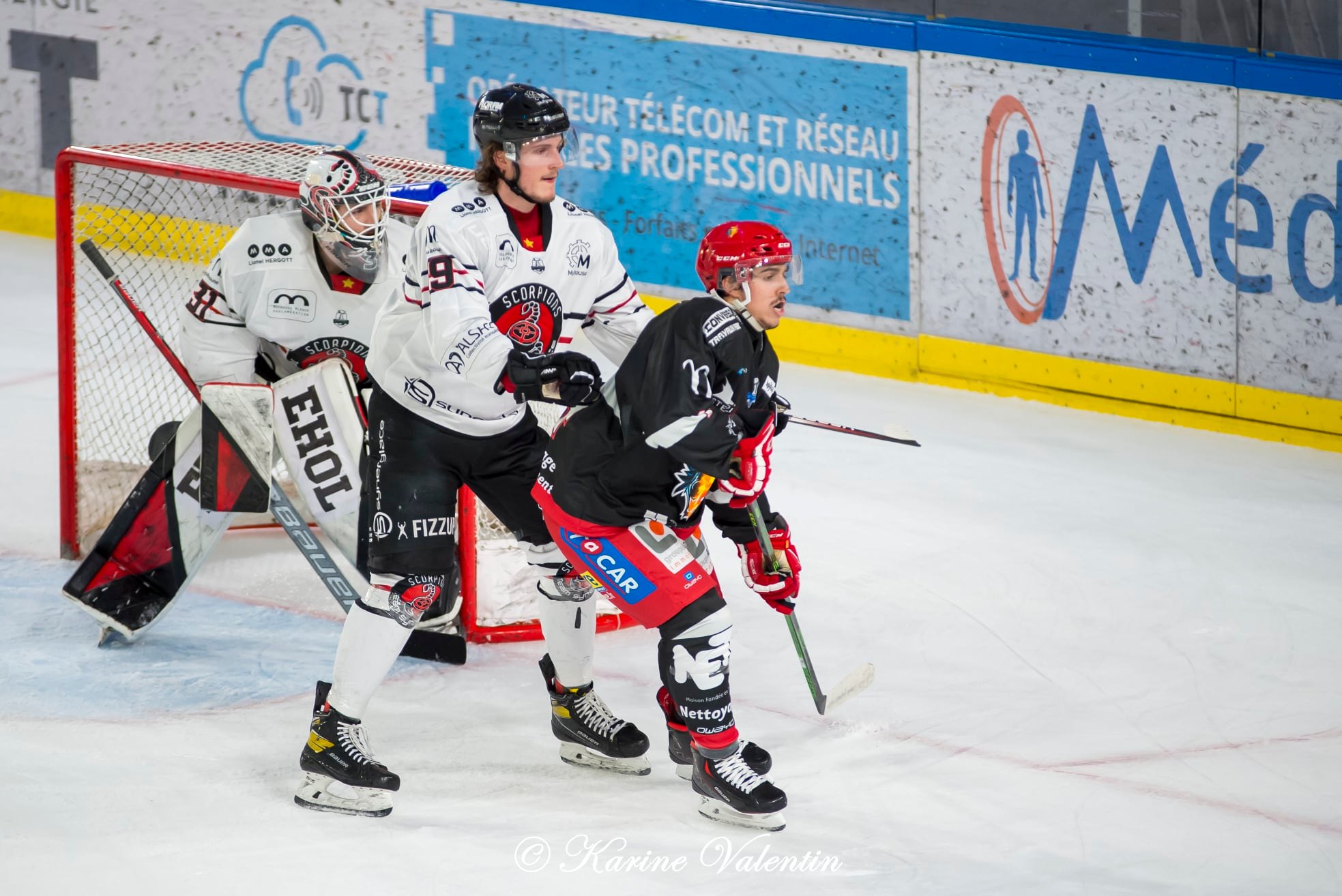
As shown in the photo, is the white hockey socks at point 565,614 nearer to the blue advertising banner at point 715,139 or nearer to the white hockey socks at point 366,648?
the white hockey socks at point 366,648

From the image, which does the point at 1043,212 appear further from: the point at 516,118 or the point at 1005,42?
the point at 516,118

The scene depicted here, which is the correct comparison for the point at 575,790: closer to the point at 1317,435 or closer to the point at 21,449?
the point at 21,449

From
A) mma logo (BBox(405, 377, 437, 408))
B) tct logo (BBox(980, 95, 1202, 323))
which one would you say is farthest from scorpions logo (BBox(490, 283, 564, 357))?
tct logo (BBox(980, 95, 1202, 323))

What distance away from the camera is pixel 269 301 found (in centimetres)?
418

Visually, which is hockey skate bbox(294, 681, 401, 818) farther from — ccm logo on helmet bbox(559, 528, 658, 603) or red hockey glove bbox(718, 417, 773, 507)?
red hockey glove bbox(718, 417, 773, 507)

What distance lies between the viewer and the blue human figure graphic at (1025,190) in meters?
6.28

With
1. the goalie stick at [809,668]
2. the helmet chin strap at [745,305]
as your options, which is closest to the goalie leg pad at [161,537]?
the goalie stick at [809,668]

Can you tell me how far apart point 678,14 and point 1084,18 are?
5.23 ft

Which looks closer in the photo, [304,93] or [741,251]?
[741,251]

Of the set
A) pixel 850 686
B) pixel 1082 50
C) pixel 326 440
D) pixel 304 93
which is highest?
pixel 304 93

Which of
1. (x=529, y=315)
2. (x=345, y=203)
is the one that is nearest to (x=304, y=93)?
(x=345, y=203)

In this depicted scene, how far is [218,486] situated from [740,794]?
1506 mm

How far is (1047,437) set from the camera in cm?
604

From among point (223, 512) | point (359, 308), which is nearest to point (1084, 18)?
point (359, 308)
